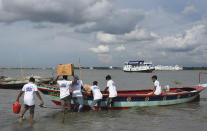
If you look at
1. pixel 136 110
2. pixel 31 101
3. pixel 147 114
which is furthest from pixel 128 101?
pixel 31 101

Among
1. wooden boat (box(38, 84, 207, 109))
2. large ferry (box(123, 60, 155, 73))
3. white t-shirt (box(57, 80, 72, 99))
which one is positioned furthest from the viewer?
large ferry (box(123, 60, 155, 73))

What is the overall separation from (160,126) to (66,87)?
4028 mm

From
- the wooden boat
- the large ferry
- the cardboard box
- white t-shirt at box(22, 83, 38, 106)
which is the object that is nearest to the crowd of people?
white t-shirt at box(22, 83, 38, 106)

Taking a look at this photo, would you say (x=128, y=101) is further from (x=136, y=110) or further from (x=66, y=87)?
(x=66, y=87)

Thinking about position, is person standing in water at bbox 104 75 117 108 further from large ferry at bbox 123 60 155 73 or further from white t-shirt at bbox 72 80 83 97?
large ferry at bbox 123 60 155 73

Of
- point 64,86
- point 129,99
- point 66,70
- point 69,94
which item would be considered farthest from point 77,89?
point 129,99

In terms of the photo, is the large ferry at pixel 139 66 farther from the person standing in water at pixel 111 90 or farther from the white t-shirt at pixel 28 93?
the white t-shirt at pixel 28 93

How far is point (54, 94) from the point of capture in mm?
10844

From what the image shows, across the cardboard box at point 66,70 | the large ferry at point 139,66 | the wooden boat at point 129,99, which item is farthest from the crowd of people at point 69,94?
the large ferry at point 139,66

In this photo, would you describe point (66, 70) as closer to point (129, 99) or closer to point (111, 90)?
point (111, 90)

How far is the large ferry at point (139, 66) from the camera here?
291ft

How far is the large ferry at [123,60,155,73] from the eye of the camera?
8883cm

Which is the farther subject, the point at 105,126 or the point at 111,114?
the point at 111,114

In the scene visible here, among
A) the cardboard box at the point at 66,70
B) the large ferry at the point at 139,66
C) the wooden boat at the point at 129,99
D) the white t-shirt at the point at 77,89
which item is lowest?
the wooden boat at the point at 129,99
